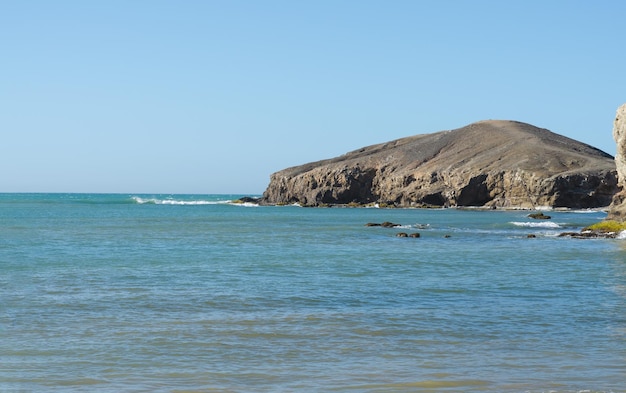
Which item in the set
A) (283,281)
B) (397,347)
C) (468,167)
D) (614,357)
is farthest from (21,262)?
(468,167)

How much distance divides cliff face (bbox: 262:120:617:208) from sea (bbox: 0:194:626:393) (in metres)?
90.8

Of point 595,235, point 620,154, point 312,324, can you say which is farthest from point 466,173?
point 312,324

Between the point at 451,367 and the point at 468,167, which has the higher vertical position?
the point at 468,167

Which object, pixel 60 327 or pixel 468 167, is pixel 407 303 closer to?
pixel 60 327

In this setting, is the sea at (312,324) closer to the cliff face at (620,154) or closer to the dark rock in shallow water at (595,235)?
the dark rock in shallow water at (595,235)

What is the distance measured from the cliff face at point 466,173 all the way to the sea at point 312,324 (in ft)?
298

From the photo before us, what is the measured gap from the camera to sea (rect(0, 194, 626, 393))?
12.4 metres

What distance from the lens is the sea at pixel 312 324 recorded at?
12391mm

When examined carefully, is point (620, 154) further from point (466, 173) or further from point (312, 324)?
point (466, 173)

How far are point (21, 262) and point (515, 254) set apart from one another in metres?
20.7

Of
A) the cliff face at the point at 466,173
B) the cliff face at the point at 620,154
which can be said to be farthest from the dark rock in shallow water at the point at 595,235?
the cliff face at the point at 466,173

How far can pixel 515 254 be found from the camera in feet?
122

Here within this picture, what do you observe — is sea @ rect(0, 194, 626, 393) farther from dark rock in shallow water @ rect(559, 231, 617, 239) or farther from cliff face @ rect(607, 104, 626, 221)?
cliff face @ rect(607, 104, 626, 221)

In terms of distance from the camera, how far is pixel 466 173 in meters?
135
